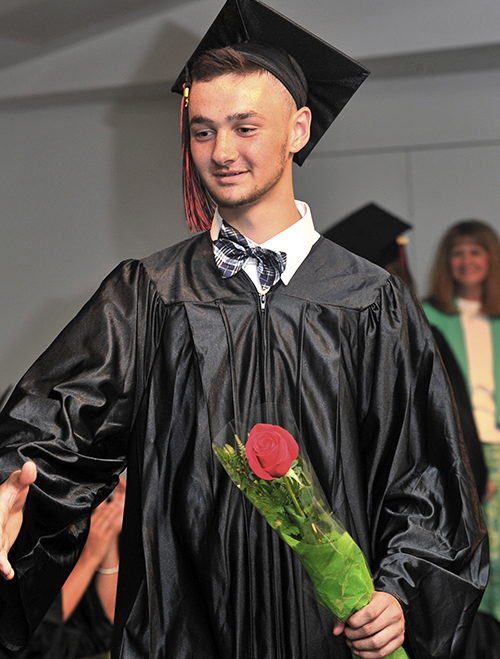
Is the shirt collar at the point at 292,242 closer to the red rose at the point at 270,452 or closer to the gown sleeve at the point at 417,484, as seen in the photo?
the gown sleeve at the point at 417,484

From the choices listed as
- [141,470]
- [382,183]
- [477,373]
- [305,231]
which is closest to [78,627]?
[141,470]

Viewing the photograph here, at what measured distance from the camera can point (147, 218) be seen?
3.47m

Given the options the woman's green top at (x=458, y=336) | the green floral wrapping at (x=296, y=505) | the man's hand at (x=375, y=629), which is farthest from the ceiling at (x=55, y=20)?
the man's hand at (x=375, y=629)

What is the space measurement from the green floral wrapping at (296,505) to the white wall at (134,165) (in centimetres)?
244

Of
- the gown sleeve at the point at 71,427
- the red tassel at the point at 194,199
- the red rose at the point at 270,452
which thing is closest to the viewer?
the red rose at the point at 270,452

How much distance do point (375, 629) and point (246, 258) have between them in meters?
0.58

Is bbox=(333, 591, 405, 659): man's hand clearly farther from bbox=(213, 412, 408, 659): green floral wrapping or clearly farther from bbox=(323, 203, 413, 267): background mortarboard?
bbox=(323, 203, 413, 267): background mortarboard

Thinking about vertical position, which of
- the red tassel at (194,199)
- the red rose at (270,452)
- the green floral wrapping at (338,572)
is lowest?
the green floral wrapping at (338,572)

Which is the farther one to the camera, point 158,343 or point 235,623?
point 158,343

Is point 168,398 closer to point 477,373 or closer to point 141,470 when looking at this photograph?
point 141,470

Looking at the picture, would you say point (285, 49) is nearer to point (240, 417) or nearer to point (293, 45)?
point (293, 45)

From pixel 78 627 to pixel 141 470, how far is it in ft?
4.59

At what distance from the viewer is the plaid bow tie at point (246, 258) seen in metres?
1.30

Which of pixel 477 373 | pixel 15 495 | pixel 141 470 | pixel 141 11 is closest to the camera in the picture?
pixel 15 495
